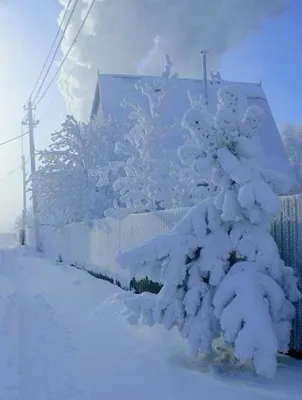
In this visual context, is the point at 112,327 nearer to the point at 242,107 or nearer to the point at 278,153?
the point at 242,107

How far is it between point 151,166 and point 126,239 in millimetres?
2557

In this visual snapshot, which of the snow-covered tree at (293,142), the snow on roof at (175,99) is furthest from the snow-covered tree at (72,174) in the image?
the snow-covered tree at (293,142)

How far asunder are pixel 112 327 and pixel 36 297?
13.9ft

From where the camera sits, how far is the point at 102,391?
4.81 meters

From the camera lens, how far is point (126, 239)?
12.3 meters

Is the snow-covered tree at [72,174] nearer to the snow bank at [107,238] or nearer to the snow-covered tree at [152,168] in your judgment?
the snow bank at [107,238]

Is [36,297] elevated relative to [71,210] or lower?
lower

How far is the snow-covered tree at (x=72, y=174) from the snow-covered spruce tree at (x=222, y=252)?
1285 cm

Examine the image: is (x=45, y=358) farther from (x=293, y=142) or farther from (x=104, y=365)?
(x=293, y=142)

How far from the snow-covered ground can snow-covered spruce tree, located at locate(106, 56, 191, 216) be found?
3743mm

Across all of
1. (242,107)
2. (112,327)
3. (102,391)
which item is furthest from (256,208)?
(112,327)

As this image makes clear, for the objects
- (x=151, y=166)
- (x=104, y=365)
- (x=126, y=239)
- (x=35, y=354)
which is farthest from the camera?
(x=151, y=166)

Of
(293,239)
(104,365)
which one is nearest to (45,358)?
(104,365)

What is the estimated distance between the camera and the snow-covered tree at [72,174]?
18.9 m
